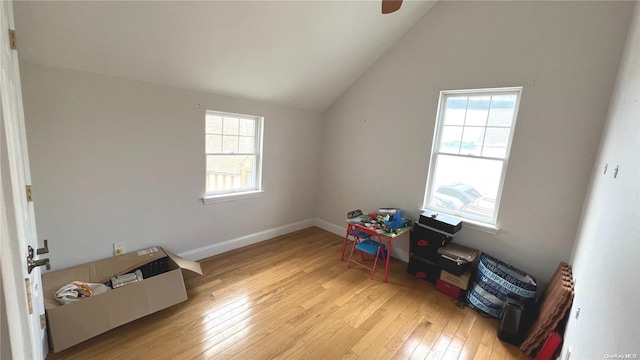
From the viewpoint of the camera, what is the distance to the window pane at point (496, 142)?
2611 mm

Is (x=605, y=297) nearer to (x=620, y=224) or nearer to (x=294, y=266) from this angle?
(x=620, y=224)

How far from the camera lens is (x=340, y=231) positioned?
13.5 feet

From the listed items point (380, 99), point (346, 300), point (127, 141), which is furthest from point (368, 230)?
point (127, 141)

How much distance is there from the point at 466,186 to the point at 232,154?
2.87 metres

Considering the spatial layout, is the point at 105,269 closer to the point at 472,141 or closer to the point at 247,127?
the point at 247,127

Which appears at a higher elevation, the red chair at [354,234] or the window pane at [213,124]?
the window pane at [213,124]

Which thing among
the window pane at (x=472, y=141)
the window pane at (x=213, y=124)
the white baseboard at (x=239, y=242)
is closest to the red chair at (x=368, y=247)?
the white baseboard at (x=239, y=242)

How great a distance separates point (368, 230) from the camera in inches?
115

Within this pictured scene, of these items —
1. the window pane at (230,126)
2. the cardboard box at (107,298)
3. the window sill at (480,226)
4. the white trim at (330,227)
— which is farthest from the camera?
the white trim at (330,227)

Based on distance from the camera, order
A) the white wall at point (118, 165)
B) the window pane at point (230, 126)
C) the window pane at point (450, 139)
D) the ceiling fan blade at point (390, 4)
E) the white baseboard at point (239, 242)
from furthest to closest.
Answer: the window pane at point (230, 126), the white baseboard at point (239, 242), the window pane at point (450, 139), the white wall at point (118, 165), the ceiling fan blade at point (390, 4)

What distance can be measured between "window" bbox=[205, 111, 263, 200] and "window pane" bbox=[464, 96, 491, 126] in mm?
2574

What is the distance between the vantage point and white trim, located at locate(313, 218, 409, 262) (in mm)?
3398

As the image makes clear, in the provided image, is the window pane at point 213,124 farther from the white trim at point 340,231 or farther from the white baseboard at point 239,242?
the white trim at point 340,231

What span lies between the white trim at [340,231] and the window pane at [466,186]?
2.57 ft
